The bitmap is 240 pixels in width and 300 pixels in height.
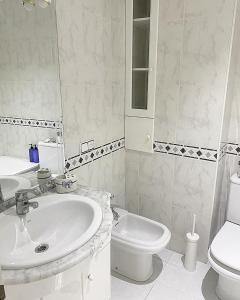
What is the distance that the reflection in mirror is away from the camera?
1.21 meters

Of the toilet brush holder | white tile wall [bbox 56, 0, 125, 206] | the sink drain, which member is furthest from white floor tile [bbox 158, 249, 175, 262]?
the sink drain

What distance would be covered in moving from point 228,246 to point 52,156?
1.23m

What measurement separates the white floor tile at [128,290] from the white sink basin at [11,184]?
101 centimetres

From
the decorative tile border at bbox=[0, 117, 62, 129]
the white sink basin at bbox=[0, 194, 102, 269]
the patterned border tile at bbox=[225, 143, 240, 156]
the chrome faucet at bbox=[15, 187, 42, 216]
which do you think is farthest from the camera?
the patterned border tile at bbox=[225, 143, 240, 156]

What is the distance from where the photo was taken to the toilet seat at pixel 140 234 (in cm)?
161

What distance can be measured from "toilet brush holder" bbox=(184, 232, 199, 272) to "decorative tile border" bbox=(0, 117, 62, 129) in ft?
4.15

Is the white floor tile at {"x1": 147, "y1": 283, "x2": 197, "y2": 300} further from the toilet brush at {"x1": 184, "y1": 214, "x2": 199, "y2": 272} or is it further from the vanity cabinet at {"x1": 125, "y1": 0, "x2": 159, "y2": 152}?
the vanity cabinet at {"x1": 125, "y1": 0, "x2": 159, "y2": 152}

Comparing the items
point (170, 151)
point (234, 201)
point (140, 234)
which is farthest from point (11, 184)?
point (234, 201)

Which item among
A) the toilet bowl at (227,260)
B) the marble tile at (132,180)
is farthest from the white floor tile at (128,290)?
the marble tile at (132,180)

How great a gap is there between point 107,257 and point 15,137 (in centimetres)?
79

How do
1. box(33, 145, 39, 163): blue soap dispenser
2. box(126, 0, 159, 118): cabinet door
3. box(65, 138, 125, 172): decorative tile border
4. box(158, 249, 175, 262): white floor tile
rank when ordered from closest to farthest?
box(33, 145, 39, 163): blue soap dispenser
box(65, 138, 125, 172): decorative tile border
box(126, 0, 159, 118): cabinet door
box(158, 249, 175, 262): white floor tile

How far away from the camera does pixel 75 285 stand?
3.38 ft

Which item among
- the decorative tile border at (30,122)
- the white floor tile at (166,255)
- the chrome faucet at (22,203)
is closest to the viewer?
the chrome faucet at (22,203)

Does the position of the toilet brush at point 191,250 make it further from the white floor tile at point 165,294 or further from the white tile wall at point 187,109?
the white floor tile at point 165,294
